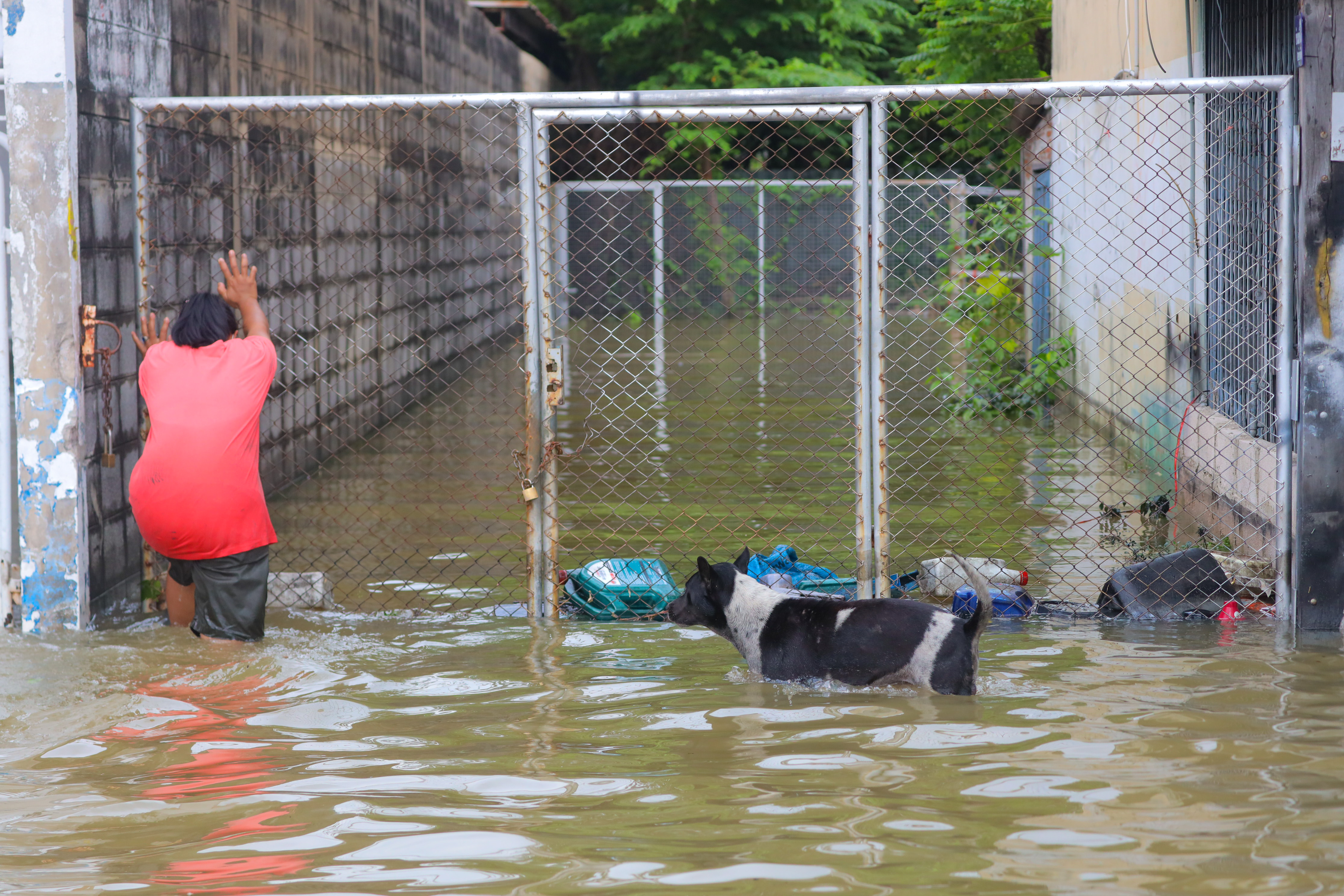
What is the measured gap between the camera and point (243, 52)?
8250 millimetres

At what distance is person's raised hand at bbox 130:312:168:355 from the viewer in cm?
538

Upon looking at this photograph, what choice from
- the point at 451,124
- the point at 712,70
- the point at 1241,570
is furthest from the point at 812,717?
the point at 712,70

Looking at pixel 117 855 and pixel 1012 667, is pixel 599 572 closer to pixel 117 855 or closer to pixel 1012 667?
pixel 1012 667

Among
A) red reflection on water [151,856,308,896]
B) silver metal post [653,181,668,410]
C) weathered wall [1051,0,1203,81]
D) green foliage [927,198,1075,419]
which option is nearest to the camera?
red reflection on water [151,856,308,896]

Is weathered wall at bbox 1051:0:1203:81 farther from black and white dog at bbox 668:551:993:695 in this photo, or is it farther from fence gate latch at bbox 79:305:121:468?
fence gate latch at bbox 79:305:121:468

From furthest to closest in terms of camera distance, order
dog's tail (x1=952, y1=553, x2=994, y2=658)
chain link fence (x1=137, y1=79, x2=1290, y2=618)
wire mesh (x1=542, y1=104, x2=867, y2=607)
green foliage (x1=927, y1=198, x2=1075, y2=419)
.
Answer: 1. green foliage (x1=927, y1=198, x2=1075, y2=419)
2. wire mesh (x1=542, y1=104, x2=867, y2=607)
3. chain link fence (x1=137, y1=79, x2=1290, y2=618)
4. dog's tail (x1=952, y1=553, x2=994, y2=658)

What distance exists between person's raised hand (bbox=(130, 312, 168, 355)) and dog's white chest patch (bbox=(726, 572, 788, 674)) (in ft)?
8.06

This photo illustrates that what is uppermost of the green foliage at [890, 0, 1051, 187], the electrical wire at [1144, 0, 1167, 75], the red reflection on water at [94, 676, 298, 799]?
the green foliage at [890, 0, 1051, 187]

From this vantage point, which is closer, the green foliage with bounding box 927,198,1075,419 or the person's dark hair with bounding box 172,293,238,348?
the person's dark hair with bounding box 172,293,238,348

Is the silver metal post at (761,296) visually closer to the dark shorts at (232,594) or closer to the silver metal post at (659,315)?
the silver metal post at (659,315)

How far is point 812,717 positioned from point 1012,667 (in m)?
1.01

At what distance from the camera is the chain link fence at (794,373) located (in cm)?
554

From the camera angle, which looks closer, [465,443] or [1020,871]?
[1020,871]

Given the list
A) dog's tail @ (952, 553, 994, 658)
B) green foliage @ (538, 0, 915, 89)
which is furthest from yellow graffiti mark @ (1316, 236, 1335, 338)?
green foliage @ (538, 0, 915, 89)
